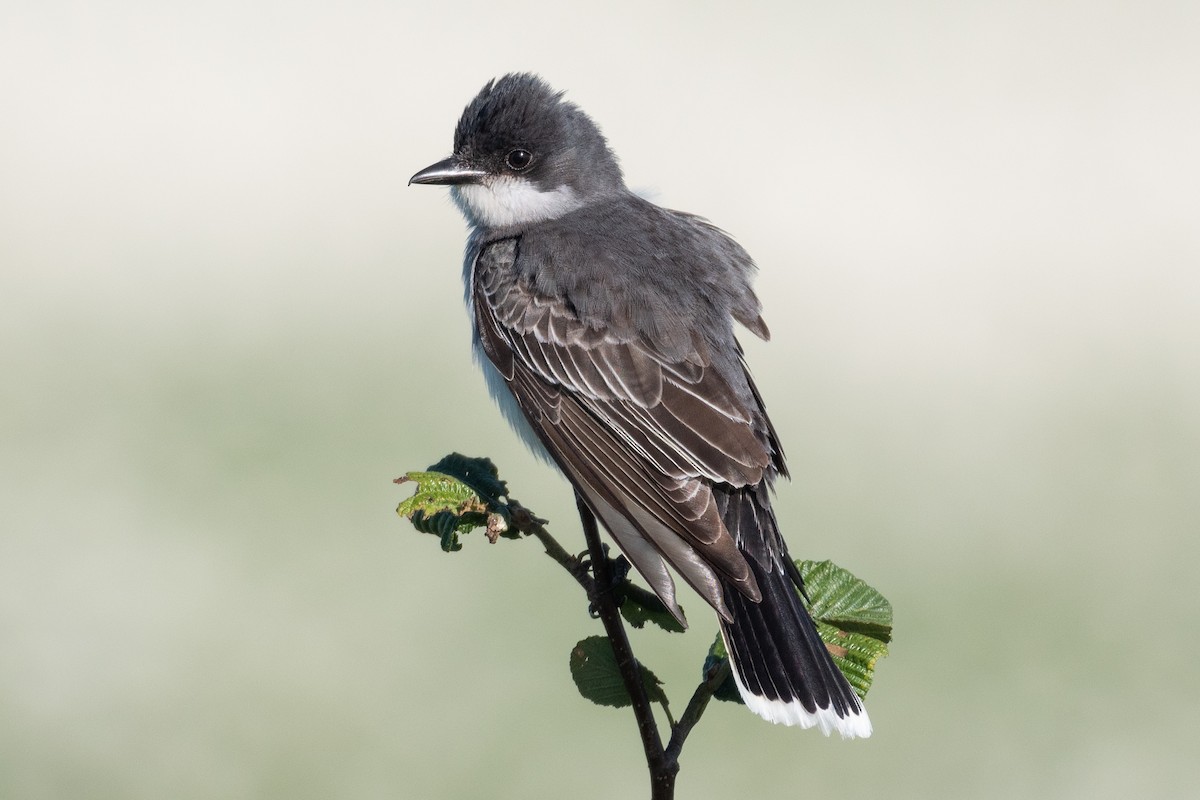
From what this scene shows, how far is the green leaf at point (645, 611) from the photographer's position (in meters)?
2.67

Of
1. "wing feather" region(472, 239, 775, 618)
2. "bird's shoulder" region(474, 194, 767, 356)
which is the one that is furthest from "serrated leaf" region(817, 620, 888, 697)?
"bird's shoulder" region(474, 194, 767, 356)

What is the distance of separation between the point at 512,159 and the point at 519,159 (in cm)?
2

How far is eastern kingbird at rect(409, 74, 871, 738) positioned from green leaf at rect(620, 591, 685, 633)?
4 centimetres

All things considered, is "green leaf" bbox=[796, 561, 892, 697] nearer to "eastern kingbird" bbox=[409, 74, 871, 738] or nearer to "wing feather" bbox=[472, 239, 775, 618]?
"eastern kingbird" bbox=[409, 74, 871, 738]

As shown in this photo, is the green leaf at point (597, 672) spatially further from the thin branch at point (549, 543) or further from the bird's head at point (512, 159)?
the bird's head at point (512, 159)

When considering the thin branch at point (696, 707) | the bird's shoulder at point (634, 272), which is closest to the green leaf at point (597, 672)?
the thin branch at point (696, 707)

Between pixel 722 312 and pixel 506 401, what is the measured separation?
0.72 metres

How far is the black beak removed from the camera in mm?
4023

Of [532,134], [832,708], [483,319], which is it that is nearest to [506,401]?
[483,319]

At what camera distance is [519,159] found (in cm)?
416

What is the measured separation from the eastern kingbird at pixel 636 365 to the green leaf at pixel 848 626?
0.17 ft

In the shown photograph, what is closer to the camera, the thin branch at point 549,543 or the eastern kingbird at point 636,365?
the thin branch at point 549,543

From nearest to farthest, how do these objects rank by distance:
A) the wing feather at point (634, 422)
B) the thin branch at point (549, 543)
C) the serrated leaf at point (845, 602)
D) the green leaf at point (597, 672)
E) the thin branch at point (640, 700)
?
the thin branch at point (640, 700) < the thin branch at point (549, 543) < the green leaf at point (597, 672) < the serrated leaf at point (845, 602) < the wing feather at point (634, 422)

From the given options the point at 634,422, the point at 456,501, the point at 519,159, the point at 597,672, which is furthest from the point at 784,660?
the point at 519,159
